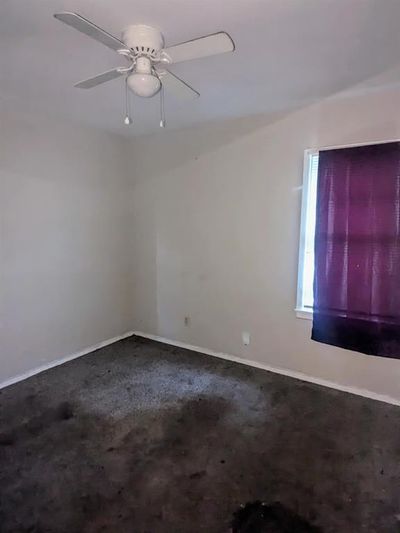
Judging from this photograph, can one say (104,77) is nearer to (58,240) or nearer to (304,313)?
(58,240)

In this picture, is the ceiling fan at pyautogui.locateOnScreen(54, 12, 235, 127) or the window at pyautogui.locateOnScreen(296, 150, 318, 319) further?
the window at pyautogui.locateOnScreen(296, 150, 318, 319)

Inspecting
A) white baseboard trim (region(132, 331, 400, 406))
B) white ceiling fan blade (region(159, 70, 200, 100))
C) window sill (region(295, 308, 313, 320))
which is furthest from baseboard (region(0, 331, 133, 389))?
white ceiling fan blade (region(159, 70, 200, 100))

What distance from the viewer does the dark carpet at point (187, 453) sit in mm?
1798

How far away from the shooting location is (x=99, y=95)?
2744 millimetres

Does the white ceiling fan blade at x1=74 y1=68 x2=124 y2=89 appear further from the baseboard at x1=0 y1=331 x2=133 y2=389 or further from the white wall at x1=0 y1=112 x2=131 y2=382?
the baseboard at x1=0 y1=331 x2=133 y2=389

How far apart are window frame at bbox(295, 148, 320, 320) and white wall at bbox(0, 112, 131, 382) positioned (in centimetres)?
209

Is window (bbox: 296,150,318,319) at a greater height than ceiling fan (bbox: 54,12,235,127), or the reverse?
ceiling fan (bbox: 54,12,235,127)

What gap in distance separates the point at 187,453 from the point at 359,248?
6.33ft

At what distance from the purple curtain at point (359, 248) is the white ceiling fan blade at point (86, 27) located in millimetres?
1903

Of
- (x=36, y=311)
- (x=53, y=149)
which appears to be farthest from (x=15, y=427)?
(x=53, y=149)

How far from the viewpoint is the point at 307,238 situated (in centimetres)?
312

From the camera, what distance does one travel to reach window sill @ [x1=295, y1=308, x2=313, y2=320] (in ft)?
10.3

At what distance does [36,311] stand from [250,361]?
2113 millimetres

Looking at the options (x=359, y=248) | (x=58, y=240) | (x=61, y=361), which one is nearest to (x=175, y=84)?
(x=359, y=248)
